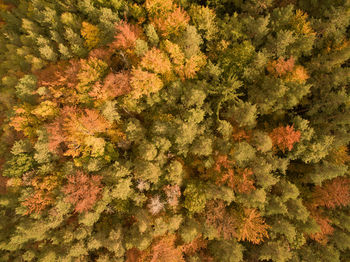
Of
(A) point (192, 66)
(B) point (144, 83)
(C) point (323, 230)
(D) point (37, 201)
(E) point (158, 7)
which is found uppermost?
(E) point (158, 7)


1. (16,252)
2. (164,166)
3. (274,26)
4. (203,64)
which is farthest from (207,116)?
(16,252)

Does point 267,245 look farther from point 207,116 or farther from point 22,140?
point 22,140

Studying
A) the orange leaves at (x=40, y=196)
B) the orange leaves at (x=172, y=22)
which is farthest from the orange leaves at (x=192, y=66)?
the orange leaves at (x=40, y=196)

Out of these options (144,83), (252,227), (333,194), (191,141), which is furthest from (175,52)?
(333,194)

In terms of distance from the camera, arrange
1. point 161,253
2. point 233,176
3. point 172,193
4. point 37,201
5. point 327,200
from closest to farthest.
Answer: point 161,253
point 233,176
point 172,193
point 327,200
point 37,201

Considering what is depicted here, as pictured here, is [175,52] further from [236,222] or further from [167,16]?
[236,222]

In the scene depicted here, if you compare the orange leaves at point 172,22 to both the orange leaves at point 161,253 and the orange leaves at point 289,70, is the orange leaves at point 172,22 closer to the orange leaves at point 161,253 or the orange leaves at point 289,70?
the orange leaves at point 289,70

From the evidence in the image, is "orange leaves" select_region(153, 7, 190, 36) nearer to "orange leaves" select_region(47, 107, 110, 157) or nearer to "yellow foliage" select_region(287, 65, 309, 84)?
"orange leaves" select_region(47, 107, 110, 157)
